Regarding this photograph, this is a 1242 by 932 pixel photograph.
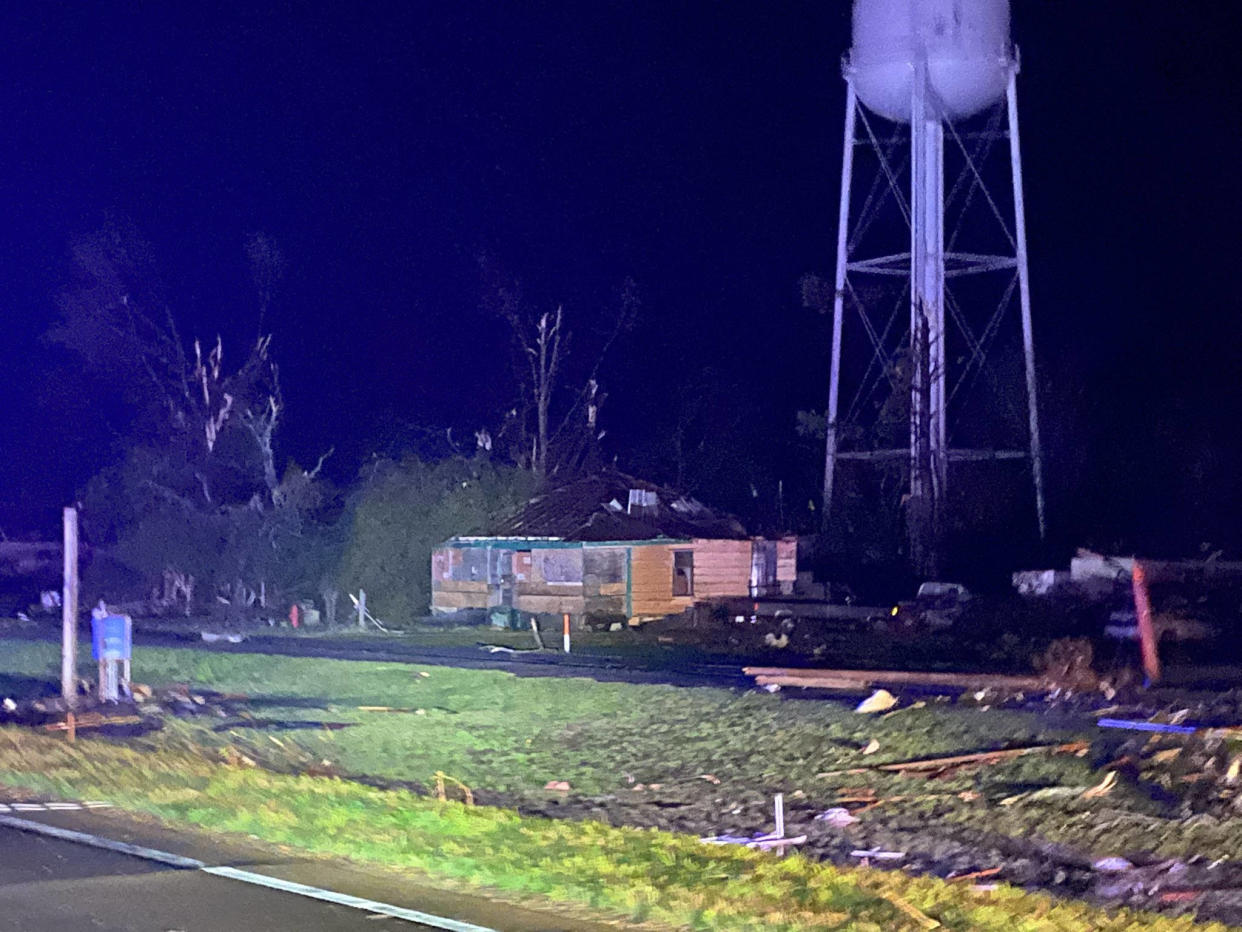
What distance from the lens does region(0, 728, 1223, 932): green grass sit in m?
9.50

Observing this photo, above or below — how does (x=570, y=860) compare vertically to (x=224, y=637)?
below

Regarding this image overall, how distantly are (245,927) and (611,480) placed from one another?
40.7 m

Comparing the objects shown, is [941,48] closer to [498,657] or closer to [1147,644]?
[1147,644]

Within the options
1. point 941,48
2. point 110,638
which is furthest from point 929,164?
point 110,638

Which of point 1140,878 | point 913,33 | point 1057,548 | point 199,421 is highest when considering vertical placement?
point 913,33

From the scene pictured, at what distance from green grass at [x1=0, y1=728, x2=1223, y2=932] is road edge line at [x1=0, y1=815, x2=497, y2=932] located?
0.99 metres

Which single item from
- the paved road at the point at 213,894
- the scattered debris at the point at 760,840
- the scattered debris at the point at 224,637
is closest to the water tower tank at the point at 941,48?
the scattered debris at the point at 224,637

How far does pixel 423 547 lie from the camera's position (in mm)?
48281

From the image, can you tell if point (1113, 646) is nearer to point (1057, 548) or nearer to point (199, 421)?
point (1057, 548)

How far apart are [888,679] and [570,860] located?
1494 centimetres

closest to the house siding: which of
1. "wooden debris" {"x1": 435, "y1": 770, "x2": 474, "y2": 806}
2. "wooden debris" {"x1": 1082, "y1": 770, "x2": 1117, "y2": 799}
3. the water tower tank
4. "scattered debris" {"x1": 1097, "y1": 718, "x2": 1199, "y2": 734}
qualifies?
the water tower tank

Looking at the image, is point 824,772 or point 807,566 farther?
point 807,566

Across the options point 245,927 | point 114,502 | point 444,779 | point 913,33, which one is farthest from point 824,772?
point 114,502

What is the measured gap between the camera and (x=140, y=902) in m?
9.86
